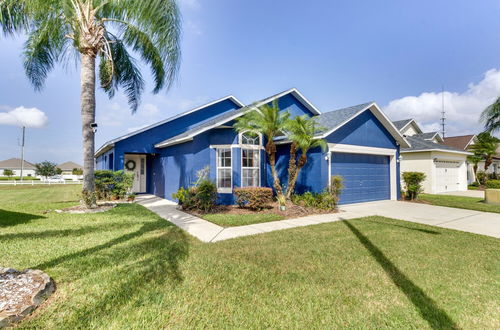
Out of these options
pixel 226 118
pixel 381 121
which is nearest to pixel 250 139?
pixel 226 118

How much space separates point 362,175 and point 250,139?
20.2 ft

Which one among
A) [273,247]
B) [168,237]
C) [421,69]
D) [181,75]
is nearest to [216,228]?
[168,237]

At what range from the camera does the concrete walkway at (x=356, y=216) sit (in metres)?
6.64

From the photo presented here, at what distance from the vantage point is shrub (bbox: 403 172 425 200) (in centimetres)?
1289

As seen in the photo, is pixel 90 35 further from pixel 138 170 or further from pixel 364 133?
pixel 364 133

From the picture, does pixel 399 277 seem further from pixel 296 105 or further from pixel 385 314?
pixel 296 105

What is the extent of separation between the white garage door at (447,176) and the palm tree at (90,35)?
65.3 feet

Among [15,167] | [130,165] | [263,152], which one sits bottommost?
[130,165]

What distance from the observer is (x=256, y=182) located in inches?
439

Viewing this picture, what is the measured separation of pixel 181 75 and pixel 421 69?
1872 centimetres

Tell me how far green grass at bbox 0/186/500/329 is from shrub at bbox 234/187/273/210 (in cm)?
303

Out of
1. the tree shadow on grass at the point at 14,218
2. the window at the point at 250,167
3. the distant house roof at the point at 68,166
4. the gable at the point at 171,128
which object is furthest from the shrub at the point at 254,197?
the distant house roof at the point at 68,166

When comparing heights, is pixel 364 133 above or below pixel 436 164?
above

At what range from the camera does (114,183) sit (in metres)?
12.1
